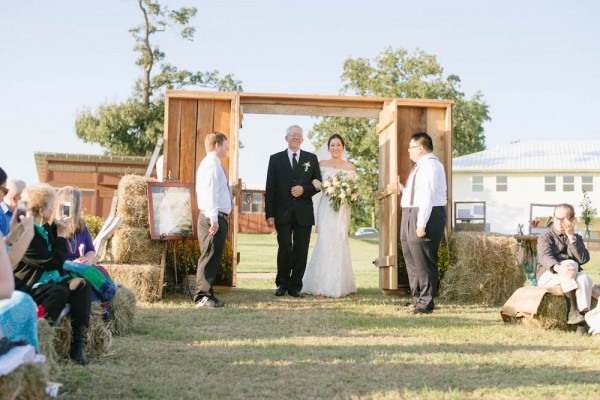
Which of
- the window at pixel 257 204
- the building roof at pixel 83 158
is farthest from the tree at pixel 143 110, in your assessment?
the window at pixel 257 204

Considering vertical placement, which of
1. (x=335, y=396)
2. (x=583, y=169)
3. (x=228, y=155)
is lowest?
(x=335, y=396)

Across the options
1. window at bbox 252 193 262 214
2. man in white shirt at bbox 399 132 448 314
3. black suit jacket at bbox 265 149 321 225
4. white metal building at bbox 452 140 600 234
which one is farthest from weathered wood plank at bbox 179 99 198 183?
window at bbox 252 193 262 214

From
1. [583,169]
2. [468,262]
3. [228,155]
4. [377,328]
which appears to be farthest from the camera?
[583,169]

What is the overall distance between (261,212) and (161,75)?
18319mm

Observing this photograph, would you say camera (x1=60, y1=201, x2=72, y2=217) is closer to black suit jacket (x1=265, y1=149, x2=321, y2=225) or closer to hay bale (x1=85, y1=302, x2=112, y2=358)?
hay bale (x1=85, y1=302, x2=112, y2=358)

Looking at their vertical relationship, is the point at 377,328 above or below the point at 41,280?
below

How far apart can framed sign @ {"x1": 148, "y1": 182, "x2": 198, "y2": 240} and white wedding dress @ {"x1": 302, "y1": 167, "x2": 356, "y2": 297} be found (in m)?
1.88

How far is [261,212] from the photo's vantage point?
4666cm

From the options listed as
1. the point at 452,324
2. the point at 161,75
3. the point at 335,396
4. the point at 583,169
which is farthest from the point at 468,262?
the point at 583,169

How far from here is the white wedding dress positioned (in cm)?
1002

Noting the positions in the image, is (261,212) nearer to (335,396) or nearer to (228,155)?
(228,155)

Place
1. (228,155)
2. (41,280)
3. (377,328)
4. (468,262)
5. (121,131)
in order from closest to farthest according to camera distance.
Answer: (41,280), (377,328), (468,262), (228,155), (121,131)

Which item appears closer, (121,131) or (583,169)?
(121,131)

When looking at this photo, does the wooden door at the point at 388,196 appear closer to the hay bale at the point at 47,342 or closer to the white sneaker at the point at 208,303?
the white sneaker at the point at 208,303
